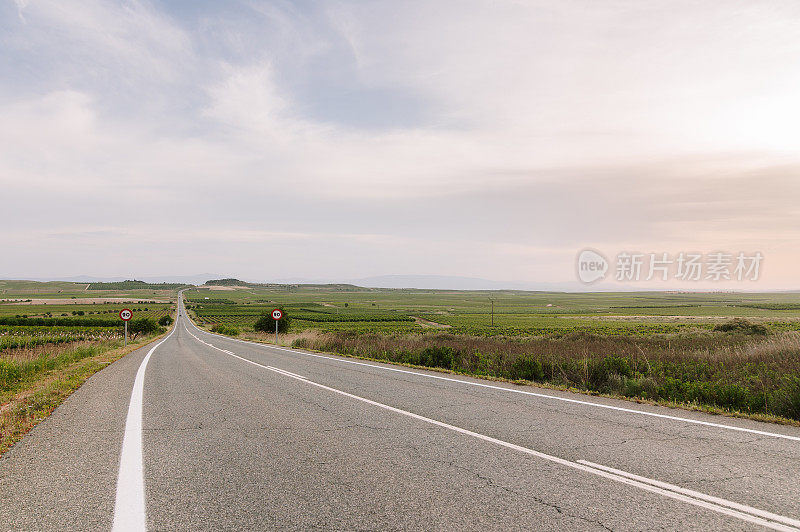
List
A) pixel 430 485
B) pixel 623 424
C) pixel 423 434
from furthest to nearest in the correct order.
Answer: pixel 623 424
pixel 423 434
pixel 430 485

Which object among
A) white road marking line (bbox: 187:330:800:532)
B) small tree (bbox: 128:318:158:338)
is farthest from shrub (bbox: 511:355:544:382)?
small tree (bbox: 128:318:158:338)

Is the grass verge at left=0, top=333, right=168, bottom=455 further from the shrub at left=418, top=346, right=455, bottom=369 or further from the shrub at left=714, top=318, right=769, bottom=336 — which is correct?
the shrub at left=714, top=318, right=769, bottom=336

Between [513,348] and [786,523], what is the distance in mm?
13451

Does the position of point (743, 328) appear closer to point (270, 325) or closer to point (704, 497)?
point (704, 497)

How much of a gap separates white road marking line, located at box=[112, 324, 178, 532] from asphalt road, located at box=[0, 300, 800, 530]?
21 millimetres

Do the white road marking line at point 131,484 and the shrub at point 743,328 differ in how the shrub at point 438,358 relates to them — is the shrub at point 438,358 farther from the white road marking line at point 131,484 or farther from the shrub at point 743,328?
the shrub at point 743,328

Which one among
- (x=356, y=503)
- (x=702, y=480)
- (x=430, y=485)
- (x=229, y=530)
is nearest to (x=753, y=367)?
(x=702, y=480)

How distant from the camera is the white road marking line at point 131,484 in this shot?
3664 mm

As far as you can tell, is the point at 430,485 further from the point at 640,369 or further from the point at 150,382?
the point at 150,382

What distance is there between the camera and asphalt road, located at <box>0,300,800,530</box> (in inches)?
Answer: 146

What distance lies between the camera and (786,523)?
3.52m

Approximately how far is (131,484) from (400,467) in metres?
2.67

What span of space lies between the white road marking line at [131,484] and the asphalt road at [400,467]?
0.02 meters

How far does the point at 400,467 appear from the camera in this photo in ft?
16.0
